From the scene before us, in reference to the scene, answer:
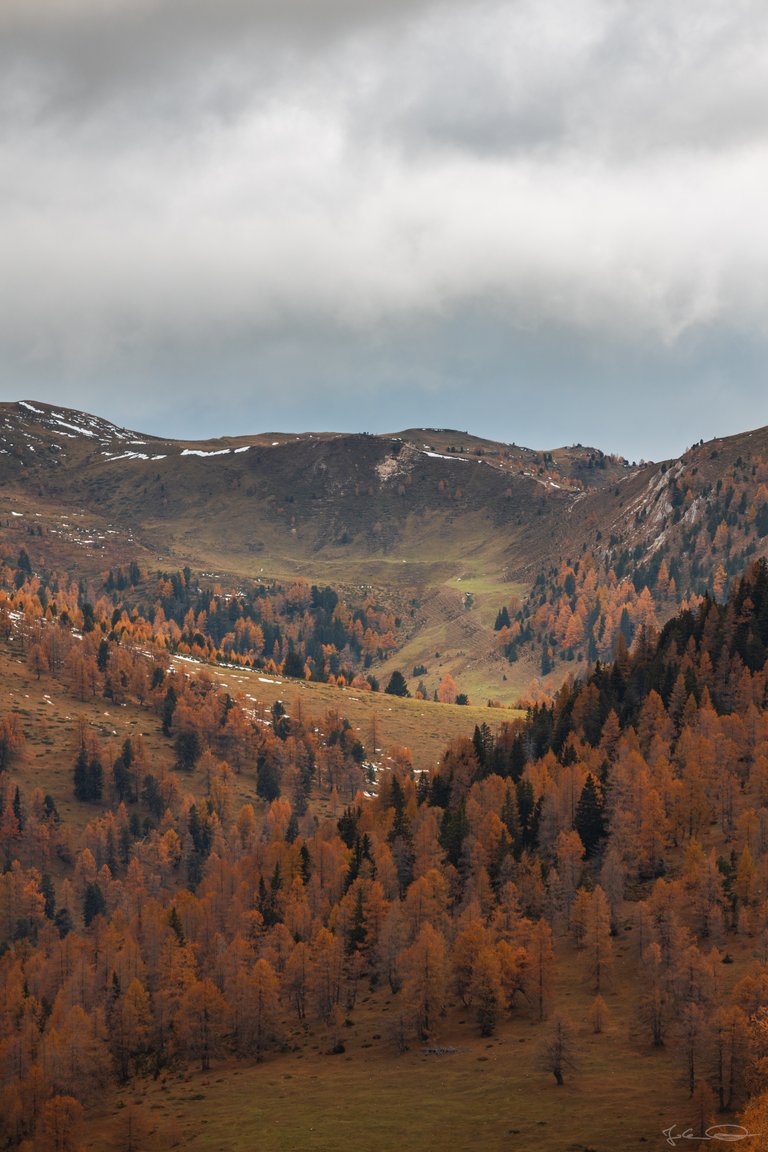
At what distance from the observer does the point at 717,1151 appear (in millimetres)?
77250

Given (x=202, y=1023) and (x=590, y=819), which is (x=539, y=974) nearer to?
(x=202, y=1023)

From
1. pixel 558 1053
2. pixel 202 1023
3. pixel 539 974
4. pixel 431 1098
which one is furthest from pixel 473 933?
pixel 202 1023

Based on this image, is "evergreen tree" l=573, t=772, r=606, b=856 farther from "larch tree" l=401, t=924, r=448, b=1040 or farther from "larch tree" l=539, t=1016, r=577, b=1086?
"larch tree" l=539, t=1016, r=577, b=1086

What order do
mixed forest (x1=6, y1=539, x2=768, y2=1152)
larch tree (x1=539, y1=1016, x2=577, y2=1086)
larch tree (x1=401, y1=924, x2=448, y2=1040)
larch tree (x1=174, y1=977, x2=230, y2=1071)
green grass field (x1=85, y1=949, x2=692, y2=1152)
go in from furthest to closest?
1. larch tree (x1=174, y1=977, x2=230, y2=1071)
2. larch tree (x1=401, y1=924, x2=448, y2=1040)
3. mixed forest (x1=6, y1=539, x2=768, y2=1152)
4. larch tree (x1=539, y1=1016, x2=577, y2=1086)
5. green grass field (x1=85, y1=949, x2=692, y2=1152)

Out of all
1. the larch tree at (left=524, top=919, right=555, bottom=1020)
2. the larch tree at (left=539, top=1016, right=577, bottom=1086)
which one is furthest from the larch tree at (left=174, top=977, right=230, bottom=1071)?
the larch tree at (left=539, top=1016, right=577, bottom=1086)

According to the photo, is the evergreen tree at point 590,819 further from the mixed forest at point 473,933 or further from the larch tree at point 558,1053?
the larch tree at point 558,1053

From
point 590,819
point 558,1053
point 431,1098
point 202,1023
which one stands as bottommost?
point 202,1023

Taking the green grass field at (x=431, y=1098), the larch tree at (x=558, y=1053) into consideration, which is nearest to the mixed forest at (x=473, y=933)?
the larch tree at (x=558, y=1053)

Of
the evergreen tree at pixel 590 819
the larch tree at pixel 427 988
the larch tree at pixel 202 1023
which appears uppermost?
the evergreen tree at pixel 590 819

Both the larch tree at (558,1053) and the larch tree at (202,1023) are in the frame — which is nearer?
the larch tree at (558,1053)

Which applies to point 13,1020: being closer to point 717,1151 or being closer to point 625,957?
point 625,957

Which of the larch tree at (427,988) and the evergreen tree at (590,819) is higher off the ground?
the evergreen tree at (590,819)

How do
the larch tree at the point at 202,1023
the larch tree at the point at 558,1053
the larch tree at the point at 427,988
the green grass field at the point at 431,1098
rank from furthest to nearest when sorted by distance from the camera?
the larch tree at the point at 202,1023 → the larch tree at the point at 427,988 → the larch tree at the point at 558,1053 → the green grass field at the point at 431,1098

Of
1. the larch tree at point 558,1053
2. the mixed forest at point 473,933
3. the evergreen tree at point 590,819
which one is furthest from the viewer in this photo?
the evergreen tree at point 590,819
